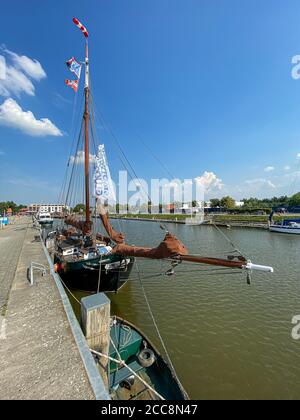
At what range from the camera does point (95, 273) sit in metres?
11.8

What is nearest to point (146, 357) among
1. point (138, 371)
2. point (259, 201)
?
point (138, 371)

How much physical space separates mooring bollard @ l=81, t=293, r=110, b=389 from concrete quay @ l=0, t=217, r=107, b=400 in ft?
1.02

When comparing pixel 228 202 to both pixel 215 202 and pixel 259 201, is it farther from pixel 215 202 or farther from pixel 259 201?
pixel 259 201

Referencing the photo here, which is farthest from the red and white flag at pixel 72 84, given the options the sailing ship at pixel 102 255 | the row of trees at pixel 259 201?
the row of trees at pixel 259 201

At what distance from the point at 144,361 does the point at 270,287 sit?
1107cm

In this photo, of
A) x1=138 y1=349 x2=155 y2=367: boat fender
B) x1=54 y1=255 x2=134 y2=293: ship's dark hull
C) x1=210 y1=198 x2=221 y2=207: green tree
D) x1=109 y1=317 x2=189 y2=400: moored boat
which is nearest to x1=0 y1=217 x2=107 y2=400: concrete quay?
x1=109 y1=317 x2=189 y2=400: moored boat

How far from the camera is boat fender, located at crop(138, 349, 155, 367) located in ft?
19.8

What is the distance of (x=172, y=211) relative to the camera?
123 metres

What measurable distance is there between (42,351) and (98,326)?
4.08ft

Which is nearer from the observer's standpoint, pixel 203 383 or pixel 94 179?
pixel 203 383

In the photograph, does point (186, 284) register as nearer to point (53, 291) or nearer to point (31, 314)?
point (53, 291)

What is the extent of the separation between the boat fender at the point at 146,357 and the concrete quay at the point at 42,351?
224 centimetres
